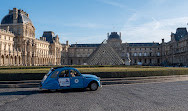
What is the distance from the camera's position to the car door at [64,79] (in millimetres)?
10508

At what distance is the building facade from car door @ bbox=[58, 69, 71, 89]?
21516 mm

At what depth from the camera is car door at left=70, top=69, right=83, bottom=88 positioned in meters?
10.7

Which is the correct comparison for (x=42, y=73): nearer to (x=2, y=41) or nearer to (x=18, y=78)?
(x=18, y=78)

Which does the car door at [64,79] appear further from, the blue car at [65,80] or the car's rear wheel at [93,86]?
the car's rear wheel at [93,86]

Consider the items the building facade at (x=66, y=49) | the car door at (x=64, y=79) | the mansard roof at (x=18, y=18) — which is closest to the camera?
the car door at (x=64, y=79)

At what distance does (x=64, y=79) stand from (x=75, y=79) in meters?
0.64

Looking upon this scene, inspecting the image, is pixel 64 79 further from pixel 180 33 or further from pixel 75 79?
pixel 180 33

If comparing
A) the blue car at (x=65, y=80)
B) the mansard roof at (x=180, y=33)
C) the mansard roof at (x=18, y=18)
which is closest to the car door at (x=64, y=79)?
the blue car at (x=65, y=80)

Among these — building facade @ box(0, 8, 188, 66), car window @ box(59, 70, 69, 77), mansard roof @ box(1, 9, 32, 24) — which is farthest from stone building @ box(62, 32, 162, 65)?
car window @ box(59, 70, 69, 77)

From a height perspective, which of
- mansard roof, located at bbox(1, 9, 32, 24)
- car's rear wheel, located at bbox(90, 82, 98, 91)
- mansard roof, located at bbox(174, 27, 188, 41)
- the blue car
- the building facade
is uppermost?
mansard roof, located at bbox(1, 9, 32, 24)

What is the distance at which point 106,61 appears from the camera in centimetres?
3334

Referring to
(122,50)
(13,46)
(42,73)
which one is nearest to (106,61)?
(42,73)

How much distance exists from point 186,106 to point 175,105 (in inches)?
15.6

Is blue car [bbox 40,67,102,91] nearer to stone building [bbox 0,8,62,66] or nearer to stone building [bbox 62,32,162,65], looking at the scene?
stone building [bbox 0,8,62,66]
